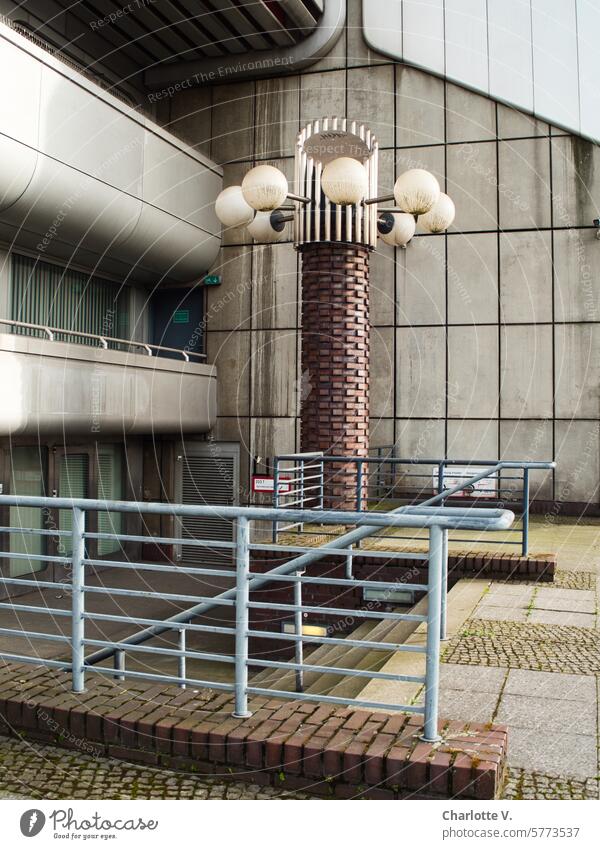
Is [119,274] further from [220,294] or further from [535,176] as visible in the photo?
[535,176]

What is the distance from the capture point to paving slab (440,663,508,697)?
4.97 metres

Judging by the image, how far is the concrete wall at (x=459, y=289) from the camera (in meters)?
15.3

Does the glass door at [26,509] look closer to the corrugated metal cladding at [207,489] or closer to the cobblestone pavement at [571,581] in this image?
the corrugated metal cladding at [207,489]

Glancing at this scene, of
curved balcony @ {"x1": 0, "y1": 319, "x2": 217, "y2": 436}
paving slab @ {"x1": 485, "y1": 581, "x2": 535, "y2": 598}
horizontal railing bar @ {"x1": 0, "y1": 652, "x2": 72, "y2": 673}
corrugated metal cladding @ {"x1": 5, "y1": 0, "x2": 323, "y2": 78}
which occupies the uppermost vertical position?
corrugated metal cladding @ {"x1": 5, "y1": 0, "x2": 323, "y2": 78}

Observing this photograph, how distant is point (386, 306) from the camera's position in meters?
16.4

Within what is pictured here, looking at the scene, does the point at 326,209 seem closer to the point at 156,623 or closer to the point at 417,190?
the point at 417,190

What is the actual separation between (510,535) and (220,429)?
8.10 metres

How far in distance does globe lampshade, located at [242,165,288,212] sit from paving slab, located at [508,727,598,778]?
7359 millimetres

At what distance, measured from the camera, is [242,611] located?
417 cm

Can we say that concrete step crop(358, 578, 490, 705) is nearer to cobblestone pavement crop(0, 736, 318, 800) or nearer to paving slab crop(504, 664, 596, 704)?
paving slab crop(504, 664, 596, 704)

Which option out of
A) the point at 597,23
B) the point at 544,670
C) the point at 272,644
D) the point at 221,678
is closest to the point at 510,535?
the point at 272,644

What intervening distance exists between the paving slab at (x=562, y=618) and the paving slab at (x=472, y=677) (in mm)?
1591

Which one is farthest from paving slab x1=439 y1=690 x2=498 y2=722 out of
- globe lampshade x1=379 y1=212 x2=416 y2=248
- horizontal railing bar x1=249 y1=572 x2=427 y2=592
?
globe lampshade x1=379 y1=212 x2=416 y2=248

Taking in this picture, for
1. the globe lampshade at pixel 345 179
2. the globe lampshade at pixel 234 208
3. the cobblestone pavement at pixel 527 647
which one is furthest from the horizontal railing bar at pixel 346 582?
the globe lampshade at pixel 234 208
